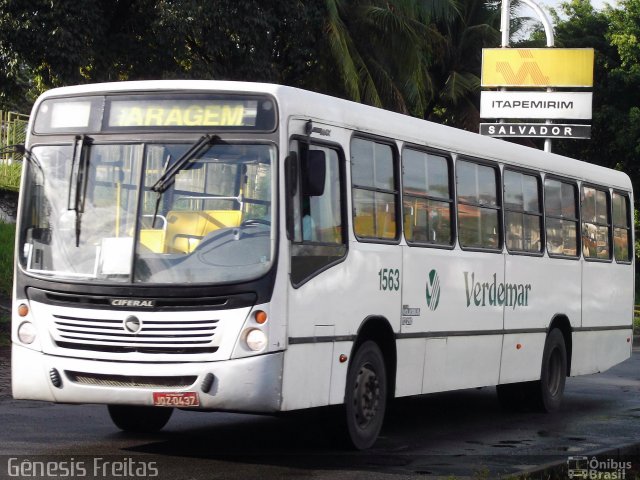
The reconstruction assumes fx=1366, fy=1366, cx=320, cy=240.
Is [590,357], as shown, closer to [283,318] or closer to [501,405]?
[501,405]

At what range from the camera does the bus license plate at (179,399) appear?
30.8 ft

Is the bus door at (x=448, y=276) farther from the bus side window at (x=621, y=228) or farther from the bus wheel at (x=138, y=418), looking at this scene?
the bus side window at (x=621, y=228)

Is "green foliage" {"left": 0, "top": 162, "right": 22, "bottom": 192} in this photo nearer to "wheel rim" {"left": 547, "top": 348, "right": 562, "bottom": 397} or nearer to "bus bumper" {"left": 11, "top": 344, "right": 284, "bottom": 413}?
"wheel rim" {"left": 547, "top": 348, "right": 562, "bottom": 397}

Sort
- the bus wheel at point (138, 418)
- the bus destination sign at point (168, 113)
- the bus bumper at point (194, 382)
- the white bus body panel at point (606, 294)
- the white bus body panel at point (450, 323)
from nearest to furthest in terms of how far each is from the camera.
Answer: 1. the bus bumper at point (194, 382)
2. the bus destination sign at point (168, 113)
3. the bus wheel at point (138, 418)
4. the white bus body panel at point (450, 323)
5. the white bus body panel at point (606, 294)

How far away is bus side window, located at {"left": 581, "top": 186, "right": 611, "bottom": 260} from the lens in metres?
16.4

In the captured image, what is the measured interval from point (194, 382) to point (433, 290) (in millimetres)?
3411

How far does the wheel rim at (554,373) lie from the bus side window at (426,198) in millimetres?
3217

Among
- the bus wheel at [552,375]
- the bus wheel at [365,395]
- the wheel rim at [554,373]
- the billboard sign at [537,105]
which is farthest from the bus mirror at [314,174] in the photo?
the billboard sign at [537,105]

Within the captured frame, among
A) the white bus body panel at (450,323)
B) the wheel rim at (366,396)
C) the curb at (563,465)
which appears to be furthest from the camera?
the white bus body panel at (450,323)

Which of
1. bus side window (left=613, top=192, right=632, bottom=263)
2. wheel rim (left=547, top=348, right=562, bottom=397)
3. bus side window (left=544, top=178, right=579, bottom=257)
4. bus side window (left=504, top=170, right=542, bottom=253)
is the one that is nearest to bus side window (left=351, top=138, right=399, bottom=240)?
bus side window (left=504, top=170, right=542, bottom=253)

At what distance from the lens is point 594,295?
16547 millimetres

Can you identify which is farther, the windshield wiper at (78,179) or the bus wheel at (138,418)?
the bus wheel at (138,418)

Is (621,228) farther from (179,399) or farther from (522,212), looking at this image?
(179,399)

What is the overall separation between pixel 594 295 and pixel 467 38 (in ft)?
95.6
